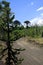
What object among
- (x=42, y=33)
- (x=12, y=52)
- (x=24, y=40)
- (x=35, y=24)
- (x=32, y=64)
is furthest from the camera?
(x=35, y=24)

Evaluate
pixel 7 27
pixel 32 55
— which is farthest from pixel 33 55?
pixel 7 27

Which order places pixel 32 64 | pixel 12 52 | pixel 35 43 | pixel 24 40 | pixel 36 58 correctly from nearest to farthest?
pixel 12 52 → pixel 32 64 → pixel 36 58 → pixel 35 43 → pixel 24 40

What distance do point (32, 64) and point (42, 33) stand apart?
69.6 ft

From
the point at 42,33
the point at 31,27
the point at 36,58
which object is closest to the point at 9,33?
the point at 36,58

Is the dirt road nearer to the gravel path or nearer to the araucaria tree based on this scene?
the gravel path

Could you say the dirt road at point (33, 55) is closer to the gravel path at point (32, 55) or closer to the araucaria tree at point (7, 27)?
the gravel path at point (32, 55)

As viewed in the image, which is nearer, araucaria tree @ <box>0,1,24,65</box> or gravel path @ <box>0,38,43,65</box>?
araucaria tree @ <box>0,1,24,65</box>

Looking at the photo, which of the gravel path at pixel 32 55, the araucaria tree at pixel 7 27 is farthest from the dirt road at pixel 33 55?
the araucaria tree at pixel 7 27

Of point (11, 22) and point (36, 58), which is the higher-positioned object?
point (11, 22)

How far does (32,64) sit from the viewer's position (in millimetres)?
27281

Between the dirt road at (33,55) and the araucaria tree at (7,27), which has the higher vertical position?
the araucaria tree at (7,27)

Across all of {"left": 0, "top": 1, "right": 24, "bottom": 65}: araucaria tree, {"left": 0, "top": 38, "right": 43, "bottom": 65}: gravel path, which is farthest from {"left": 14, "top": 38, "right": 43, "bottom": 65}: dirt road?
{"left": 0, "top": 1, "right": 24, "bottom": 65}: araucaria tree

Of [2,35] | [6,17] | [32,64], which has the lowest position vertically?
[32,64]

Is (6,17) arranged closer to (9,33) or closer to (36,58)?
(9,33)
